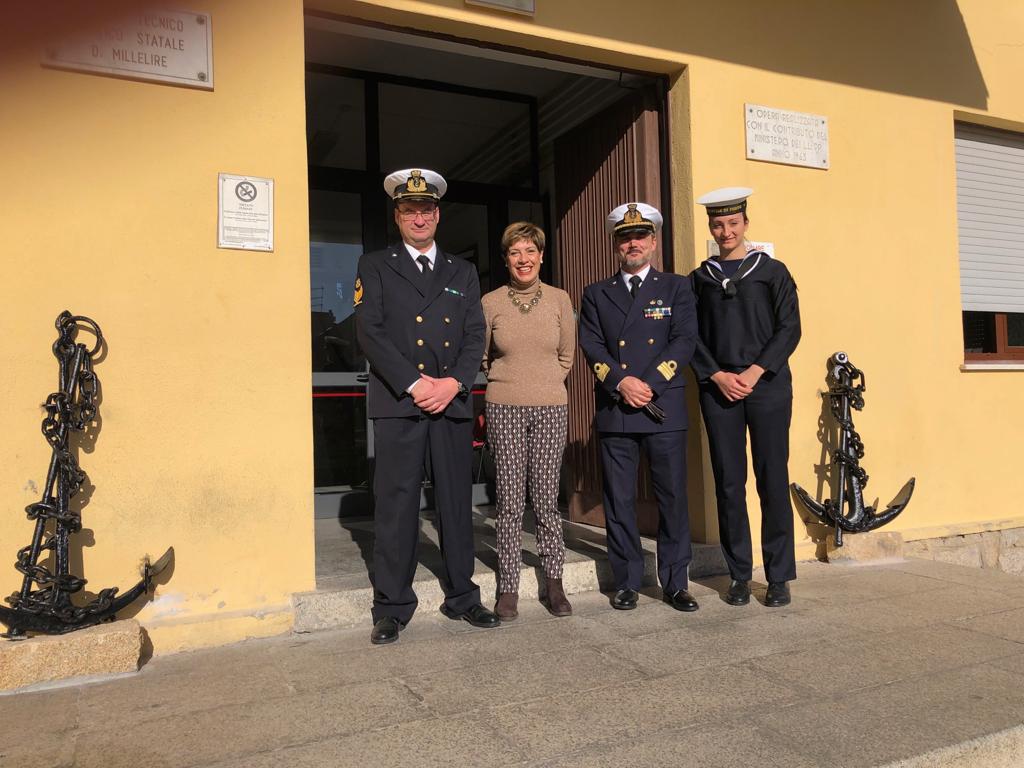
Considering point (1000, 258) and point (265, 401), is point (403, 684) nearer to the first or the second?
point (265, 401)

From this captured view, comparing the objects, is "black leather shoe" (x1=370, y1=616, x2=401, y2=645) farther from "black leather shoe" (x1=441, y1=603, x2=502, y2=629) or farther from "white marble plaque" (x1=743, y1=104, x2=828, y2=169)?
"white marble plaque" (x1=743, y1=104, x2=828, y2=169)

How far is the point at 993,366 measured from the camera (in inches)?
218

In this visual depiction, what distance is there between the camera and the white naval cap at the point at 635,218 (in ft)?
12.4

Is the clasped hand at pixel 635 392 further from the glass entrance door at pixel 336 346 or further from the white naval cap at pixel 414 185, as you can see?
the glass entrance door at pixel 336 346

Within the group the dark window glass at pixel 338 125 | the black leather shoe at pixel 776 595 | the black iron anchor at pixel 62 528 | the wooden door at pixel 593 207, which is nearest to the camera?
the black iron anchor at pixel 62 528

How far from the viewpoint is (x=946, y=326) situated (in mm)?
5391

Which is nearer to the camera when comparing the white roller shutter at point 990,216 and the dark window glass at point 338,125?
the white roller shutter at point 990,216

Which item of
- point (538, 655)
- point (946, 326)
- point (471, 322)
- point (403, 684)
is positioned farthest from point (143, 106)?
point (946, 326)

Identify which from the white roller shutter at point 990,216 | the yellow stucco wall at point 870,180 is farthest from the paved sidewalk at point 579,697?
the white roller shutter at point 990,216

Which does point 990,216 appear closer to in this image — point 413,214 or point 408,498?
point 413,214

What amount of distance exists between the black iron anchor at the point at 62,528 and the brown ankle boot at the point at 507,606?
1.47m

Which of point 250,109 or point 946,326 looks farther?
point 946,326

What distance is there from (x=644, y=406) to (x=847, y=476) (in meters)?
1.88

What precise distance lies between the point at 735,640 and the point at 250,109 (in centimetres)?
317
